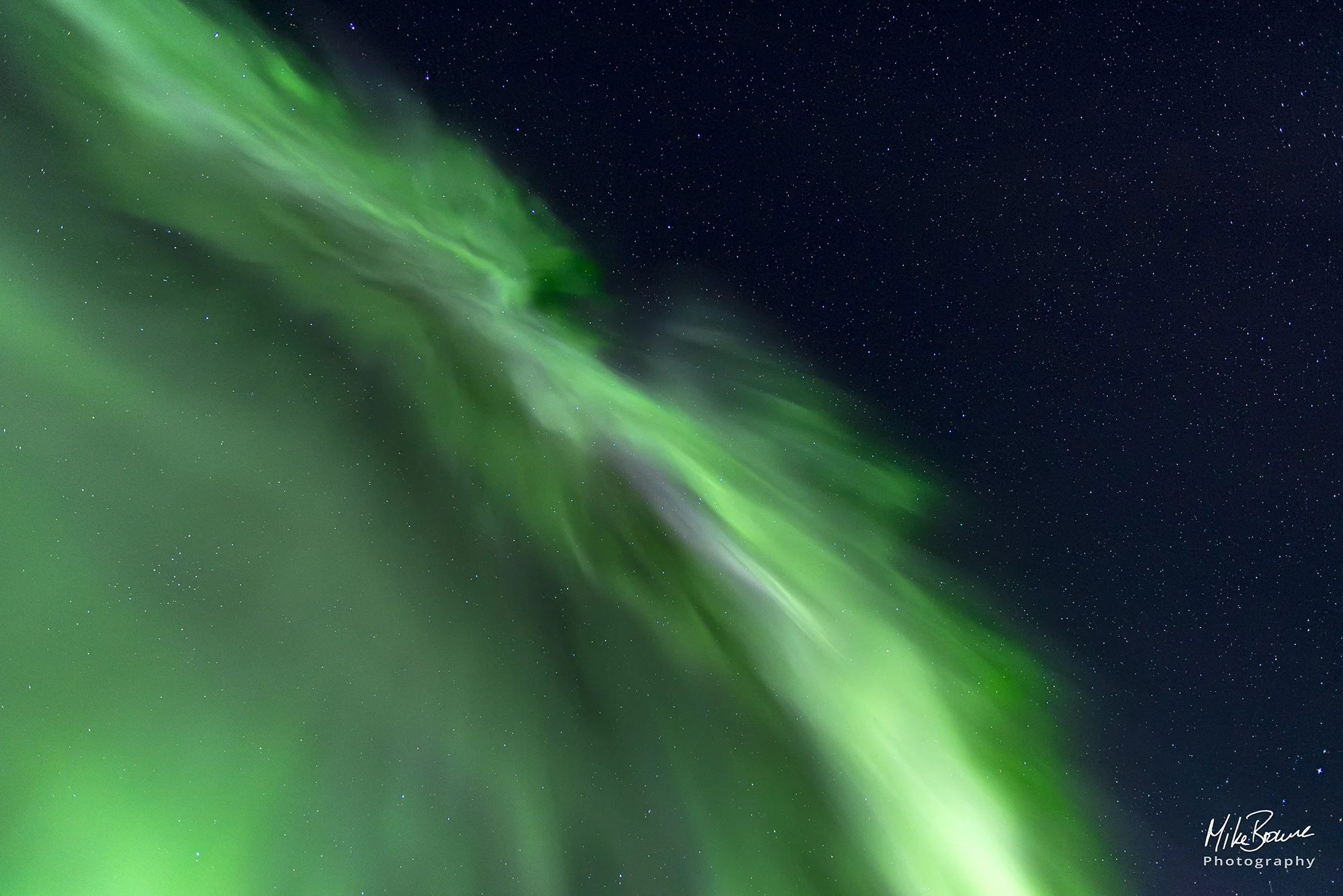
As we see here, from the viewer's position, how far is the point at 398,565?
115cm

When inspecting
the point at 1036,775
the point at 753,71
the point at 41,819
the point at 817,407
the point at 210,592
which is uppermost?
the point at 753,71

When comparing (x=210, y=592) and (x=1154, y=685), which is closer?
(x=210, y=592)

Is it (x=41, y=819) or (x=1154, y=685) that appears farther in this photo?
(x=1154, y=685)

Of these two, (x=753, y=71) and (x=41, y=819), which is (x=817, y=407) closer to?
(x=753, y=71)

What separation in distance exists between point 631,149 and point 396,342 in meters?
0.38

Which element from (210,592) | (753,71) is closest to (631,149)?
(753,71)

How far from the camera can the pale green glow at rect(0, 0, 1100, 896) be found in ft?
3.44

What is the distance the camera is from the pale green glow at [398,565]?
1.05 metres

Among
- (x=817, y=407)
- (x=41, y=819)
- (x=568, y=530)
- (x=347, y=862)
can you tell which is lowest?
(x=41, y=819)

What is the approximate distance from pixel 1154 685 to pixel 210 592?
120cm

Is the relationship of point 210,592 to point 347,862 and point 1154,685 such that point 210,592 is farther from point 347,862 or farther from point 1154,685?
point 1154,685

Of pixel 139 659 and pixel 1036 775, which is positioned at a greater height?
pixel 1036 775

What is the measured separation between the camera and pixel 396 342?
1.15 m

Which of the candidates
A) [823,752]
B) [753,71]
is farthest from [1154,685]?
[753,71]
